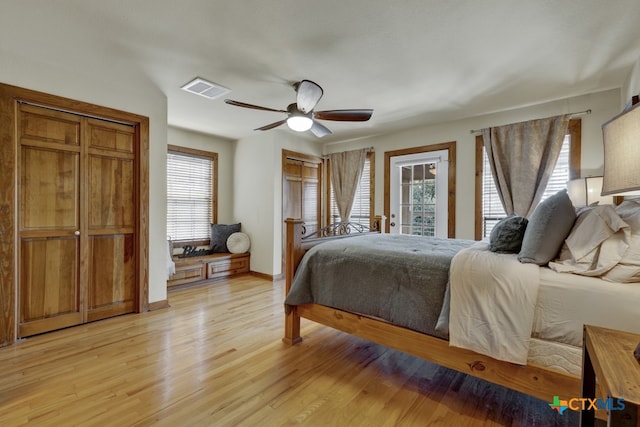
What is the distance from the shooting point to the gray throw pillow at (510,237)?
71.6 inches

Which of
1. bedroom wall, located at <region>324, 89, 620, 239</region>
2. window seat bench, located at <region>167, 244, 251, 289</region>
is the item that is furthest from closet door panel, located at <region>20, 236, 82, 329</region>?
bedroom wall, located at <region>324, 89, 620, 239</region>

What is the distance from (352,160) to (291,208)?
142cm

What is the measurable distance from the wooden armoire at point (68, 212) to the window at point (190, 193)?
1.62m

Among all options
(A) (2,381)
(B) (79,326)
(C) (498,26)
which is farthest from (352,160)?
(A) (2,381)

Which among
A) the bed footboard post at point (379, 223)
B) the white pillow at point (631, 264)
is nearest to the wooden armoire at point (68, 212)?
the bed footboard post at point (379, 223)

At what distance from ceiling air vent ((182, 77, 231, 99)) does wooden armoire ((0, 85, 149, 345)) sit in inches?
25.0

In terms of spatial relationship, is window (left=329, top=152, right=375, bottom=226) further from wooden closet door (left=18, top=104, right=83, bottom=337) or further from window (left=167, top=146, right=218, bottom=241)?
wooden closet door (left=18, top=104, right=83, bottom=337)

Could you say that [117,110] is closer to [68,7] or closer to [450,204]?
[68,7]

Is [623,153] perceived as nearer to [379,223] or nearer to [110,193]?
[379,223]

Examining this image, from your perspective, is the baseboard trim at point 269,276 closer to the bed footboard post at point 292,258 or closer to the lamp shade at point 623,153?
the bed footboard post at point 292,258

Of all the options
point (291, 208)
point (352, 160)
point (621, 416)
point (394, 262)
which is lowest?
point (621, 416)

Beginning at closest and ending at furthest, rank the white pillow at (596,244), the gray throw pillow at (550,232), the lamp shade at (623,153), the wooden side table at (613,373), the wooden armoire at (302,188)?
the wooden side table at (613,373) → the lamp shade at (623,153) → the white pillow at (596,244) → the gray throw pillow at (550,232) → the wooden armoire at (302,188)

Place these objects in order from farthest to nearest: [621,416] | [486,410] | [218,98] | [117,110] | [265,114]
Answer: [265,114], [218,98], [117,110], [486,410], [621,416]

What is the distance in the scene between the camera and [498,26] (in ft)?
6.90
